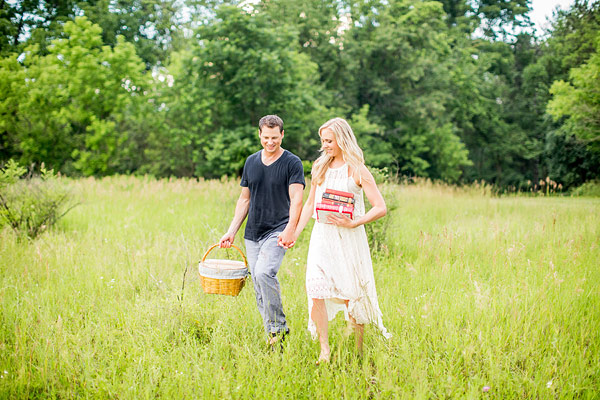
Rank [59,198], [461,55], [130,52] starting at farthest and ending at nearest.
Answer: [461,55], [130,52], [59,198]

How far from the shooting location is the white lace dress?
344 centimetres

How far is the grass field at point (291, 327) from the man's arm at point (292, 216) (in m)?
0.80

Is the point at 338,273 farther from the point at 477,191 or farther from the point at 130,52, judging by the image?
the point at 130,52

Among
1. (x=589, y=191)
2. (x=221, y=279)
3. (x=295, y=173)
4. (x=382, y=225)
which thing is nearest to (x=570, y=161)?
(x=589, y=191)

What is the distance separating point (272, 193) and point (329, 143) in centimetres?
71

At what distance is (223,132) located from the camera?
20156mm

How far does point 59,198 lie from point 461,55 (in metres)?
27.6

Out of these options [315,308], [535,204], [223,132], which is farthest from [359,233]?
[223,132]

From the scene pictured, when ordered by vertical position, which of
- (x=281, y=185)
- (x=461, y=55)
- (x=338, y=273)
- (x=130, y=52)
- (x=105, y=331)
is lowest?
(x=105, y=331)

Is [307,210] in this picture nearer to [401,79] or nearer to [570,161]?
[401,79]

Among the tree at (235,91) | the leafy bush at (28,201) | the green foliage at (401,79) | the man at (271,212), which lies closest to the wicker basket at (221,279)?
the man at (271,212)

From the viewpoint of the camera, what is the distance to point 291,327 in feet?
13.1

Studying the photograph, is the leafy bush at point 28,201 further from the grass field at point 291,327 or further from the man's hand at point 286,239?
the man's hand at point 286,239

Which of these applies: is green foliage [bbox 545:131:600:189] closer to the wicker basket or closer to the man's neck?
the man's neck
